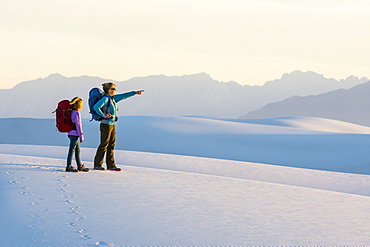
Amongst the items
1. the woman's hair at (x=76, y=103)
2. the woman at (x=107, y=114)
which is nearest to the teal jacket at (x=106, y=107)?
the woman at (x=107, y=114)

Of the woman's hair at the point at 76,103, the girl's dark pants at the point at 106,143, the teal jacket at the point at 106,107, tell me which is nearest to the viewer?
the woman's hair at the point at 76,103

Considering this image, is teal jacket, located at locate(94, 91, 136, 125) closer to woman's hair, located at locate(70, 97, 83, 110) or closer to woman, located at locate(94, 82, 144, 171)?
woman, located at locate(94, 82, 144, 171)

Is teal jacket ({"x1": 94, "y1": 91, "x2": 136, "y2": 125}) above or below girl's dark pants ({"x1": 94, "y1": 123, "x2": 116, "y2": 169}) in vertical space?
above

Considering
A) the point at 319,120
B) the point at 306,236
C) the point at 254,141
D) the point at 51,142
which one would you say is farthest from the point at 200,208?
the point at 319,120

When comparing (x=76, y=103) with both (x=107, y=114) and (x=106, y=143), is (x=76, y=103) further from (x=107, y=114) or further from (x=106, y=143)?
(x=106, y=143)

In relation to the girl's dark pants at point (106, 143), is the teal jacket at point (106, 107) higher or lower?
Answer: higher

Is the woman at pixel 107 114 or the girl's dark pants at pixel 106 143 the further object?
the girl's dark pants at pixel 106 143

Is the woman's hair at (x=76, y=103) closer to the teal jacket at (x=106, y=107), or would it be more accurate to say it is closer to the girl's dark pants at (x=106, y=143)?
the teal jacket at (x=106, y=107)

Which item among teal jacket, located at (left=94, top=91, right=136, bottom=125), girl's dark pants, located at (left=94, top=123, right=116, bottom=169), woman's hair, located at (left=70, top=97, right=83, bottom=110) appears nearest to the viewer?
woman's hair, located at (left=70, top=97, right=83, bottom=110)

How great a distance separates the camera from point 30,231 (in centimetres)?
462

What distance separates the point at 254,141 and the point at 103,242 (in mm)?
20176

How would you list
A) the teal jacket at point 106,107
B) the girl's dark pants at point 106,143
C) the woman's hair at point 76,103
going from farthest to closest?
the girl's dark pants at point 106,143 → the teal jacket at point 106,107 → the woman's hair at point 76,103

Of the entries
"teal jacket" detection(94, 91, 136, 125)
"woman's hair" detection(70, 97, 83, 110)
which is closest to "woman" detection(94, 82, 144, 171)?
"teal jacket" detection(94, 91, 136, 125)

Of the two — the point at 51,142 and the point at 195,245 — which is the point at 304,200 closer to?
the point at 195,245
